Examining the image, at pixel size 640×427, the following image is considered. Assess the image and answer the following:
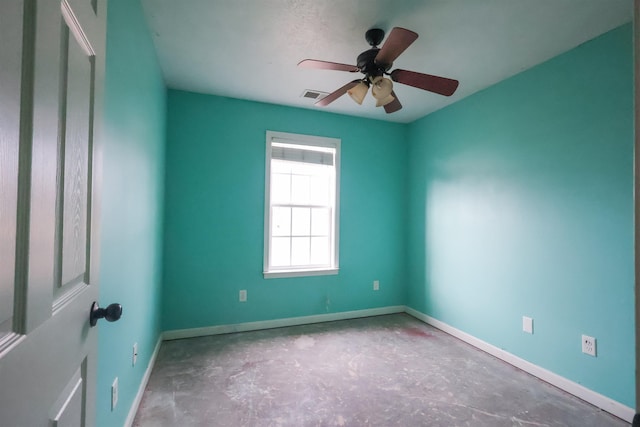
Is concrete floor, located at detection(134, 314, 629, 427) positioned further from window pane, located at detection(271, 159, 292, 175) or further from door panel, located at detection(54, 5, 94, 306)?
window pane, located at detection(271, 159, 292, 175)

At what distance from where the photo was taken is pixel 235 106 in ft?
10.6

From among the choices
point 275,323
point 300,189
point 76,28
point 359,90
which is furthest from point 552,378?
point 76,28

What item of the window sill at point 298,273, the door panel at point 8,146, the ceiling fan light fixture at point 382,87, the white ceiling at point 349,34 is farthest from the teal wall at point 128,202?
the ceiling fan light fixture at point 382,87

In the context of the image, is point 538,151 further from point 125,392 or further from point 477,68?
point 125,392

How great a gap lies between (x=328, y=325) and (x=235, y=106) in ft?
8.74

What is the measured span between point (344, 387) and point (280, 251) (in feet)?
5.44

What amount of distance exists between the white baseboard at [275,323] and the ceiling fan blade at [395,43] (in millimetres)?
2736

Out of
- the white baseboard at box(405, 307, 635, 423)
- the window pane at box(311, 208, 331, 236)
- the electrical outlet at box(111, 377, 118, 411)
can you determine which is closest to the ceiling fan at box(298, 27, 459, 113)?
the window pane at box(311, 208, 331, 236)

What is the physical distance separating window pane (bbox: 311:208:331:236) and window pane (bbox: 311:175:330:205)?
0.10m

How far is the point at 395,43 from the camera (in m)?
1.65

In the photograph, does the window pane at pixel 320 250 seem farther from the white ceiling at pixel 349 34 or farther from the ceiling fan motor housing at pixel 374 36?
the ceiling fan motor housing at pixel 374 36

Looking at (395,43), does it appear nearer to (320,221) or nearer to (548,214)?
(548,214)

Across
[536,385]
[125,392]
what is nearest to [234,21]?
[125,392]

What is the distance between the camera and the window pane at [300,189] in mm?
3523
